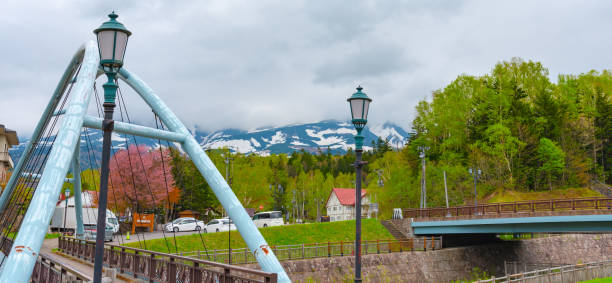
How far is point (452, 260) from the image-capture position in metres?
36.5

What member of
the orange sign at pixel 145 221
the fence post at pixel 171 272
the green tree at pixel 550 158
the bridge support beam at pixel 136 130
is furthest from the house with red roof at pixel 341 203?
the fence post at pixel 171 272

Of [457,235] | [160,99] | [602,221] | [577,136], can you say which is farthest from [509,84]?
[160,99]

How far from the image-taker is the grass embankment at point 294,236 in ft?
110

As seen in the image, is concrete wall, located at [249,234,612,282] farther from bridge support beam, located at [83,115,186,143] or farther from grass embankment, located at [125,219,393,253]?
bridge support beam, located at [83,115,186,143]

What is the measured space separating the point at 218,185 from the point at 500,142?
47032 mm

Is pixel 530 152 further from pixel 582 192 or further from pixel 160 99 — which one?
pixel 160 99

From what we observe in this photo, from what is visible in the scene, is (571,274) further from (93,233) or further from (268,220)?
(93,233)

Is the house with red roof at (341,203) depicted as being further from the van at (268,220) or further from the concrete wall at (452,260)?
the concrete wall at (452,260)

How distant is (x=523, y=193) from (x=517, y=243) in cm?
1212

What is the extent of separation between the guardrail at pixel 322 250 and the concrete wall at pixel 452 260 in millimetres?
671

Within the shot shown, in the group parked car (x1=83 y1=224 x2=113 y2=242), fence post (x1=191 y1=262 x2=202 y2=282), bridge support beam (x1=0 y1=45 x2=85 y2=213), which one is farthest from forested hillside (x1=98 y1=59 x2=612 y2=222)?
fence post (x1=191 y1=262 x2=202 y2=282)

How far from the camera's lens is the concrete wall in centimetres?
2972

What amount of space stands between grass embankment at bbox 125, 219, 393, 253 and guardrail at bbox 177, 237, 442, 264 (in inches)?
141

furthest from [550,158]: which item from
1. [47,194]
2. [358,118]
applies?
[47,194]
